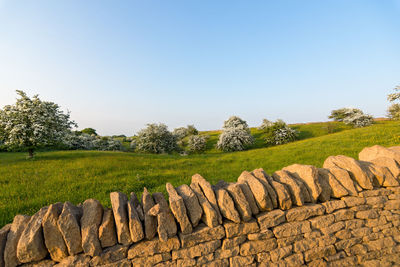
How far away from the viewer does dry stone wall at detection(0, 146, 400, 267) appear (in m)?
2.80

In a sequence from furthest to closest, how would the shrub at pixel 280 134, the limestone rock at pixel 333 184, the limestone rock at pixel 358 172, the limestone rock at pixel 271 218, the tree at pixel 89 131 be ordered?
the tree at pixel 89 131 < the shrub at pixel 280 134 < the limestone rock at pixel 358 172 < the limestone rock at pixel 333 184 < the limestone rock at pixel 271 218

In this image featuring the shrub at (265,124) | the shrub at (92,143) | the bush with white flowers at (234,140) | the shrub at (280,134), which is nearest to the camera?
the bush with white flowers at (234,140)

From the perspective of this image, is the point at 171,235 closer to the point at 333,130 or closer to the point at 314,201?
the point at 314,201

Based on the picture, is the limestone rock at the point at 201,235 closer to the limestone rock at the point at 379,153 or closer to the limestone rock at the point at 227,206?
the limestone rock at the point at 227,206

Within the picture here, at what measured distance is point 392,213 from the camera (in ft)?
13.7

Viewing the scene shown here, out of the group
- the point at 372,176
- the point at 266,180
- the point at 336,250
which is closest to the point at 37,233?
the point at 266,180

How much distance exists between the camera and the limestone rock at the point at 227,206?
319 centimetres

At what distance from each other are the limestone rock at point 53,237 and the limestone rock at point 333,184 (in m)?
4.97

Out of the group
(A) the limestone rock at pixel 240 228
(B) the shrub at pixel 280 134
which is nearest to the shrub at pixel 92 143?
(B) the shrub at pixel 280 134

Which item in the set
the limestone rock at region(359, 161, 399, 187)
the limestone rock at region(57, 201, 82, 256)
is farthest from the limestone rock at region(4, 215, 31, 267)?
the limestone rock at region(359, 161, 399, 187)

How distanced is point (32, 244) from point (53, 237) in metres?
0.26

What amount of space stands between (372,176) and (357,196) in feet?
2.31

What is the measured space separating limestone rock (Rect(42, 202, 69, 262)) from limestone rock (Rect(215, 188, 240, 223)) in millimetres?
2581

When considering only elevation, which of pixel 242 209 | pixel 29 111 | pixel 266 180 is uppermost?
pixel 29 111
